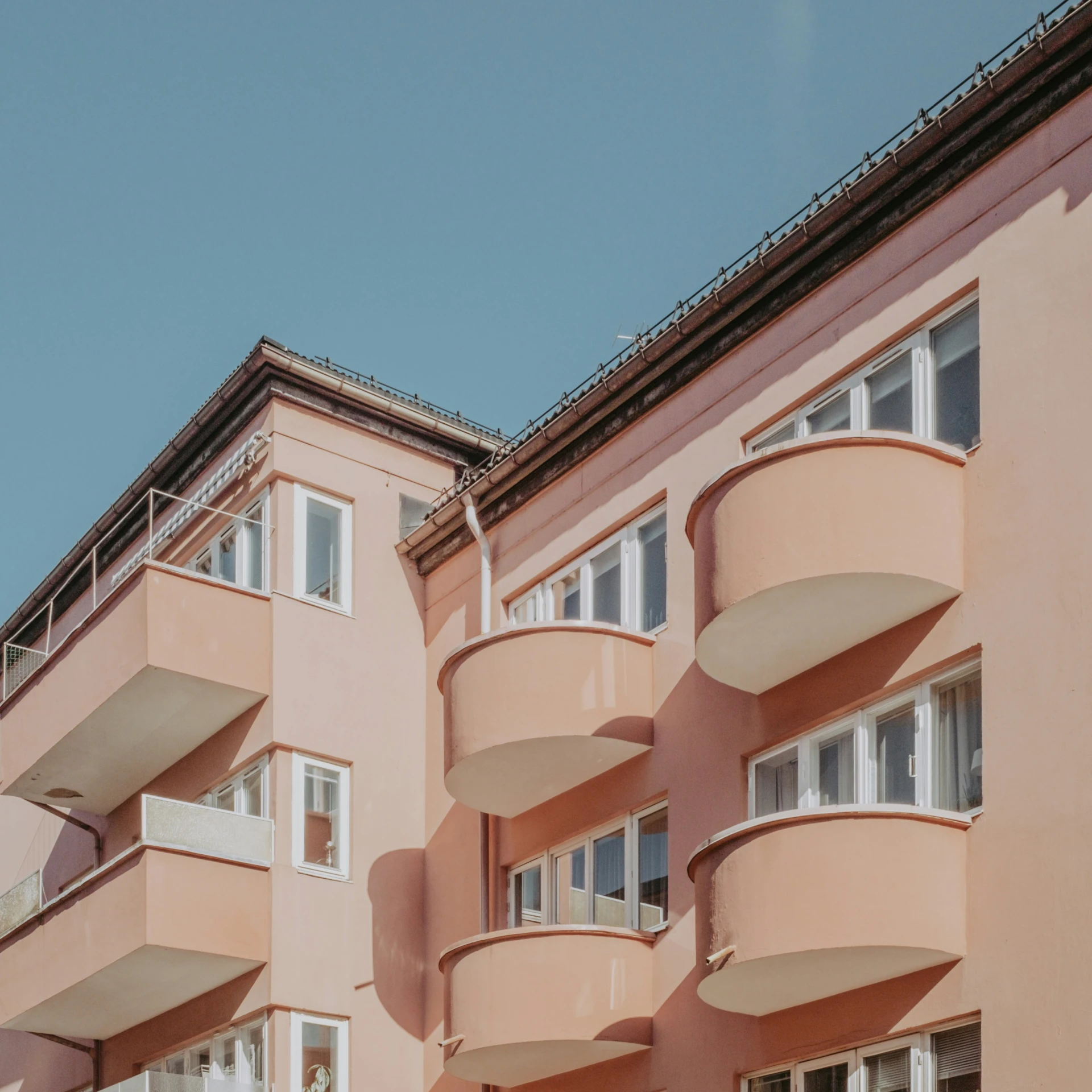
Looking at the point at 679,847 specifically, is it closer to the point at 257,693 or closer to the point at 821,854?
the point at 821,854

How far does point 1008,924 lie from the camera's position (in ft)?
48.8

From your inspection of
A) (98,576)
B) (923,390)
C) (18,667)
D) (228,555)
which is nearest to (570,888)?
(923,390)

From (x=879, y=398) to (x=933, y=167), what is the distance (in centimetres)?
215

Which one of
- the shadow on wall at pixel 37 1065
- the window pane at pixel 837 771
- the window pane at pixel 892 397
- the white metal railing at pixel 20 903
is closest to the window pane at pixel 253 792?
the white metal railing at pixel 20 903

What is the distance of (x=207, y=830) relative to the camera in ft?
72.6

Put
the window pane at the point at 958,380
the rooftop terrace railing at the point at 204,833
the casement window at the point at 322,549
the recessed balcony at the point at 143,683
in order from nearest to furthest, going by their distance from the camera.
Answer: the window pane at the point at 958,380 → the rooftop terrace railing at the point at 204,833 → the recessed balcony at the point at 143,683 → the casement window at the point at 322,549

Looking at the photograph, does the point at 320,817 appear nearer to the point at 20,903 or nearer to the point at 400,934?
the point at 400,934

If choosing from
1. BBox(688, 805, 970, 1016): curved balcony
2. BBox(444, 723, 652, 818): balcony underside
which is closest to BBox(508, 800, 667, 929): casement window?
BBox(444, 723, 652, 818): balcony underside

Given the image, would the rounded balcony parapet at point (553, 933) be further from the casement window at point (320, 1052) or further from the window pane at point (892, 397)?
the window pane at point (892, 397)

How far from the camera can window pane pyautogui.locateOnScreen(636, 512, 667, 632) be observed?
20.7 meters

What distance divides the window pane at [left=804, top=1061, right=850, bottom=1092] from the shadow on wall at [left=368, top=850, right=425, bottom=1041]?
665 cm

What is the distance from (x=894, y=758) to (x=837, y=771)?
78 centimetres

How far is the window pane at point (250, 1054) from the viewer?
21.5 m

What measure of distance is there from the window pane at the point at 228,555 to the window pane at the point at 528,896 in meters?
5.80
